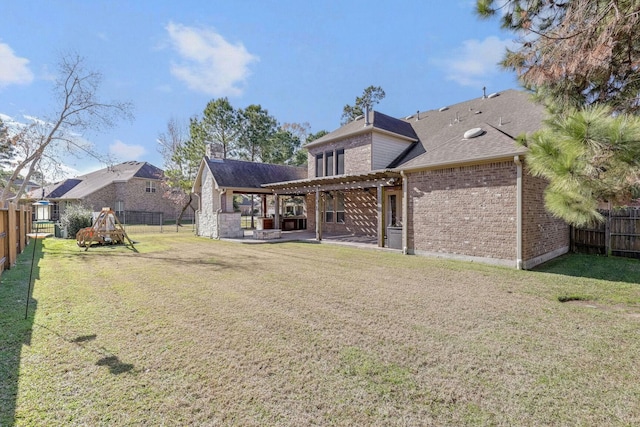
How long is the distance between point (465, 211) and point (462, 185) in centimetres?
82

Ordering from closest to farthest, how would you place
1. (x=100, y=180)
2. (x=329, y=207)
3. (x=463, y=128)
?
(x=463, y=128) → (x=329, y=207) → (x=100, y=180)

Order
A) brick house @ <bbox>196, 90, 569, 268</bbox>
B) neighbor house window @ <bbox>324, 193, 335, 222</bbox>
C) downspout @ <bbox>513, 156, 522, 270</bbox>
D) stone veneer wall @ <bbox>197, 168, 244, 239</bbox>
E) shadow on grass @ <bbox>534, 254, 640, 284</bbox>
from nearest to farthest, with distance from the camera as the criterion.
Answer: shadow on grass @ <bbox>534, 254, 640, 284</bbox> < downspout @ <bbox>513, 156, 522, 270</bbox> < brick house @ <bbox>196, 90, 569, 268</bbox> < stone veneer wall @ <bbox>197, 168, 244, 239</bbox> < neighbor house window @ <bbox>324, 193, 335, 222</bbox>

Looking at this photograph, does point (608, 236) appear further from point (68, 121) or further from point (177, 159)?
point (177, 159)

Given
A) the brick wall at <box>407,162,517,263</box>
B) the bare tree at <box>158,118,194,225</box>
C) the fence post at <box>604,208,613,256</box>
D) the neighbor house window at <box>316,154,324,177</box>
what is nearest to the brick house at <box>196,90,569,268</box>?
the brick wall at <box>407,162,517,263</box>

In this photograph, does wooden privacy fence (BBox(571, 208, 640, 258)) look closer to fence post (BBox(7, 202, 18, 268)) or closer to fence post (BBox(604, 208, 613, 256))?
fence post (BBox(604, 208, 613, 256))

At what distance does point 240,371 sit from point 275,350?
55 centimetres

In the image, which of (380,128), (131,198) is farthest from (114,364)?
(131,198)

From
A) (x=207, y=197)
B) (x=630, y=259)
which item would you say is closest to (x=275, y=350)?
(x=630, y=259)

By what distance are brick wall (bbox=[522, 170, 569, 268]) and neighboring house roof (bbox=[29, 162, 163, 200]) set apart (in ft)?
118

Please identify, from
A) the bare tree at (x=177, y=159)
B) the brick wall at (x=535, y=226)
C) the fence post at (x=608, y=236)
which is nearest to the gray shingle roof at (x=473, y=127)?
the brick wall at (x=535, y=226)

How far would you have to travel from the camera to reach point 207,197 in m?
18.6

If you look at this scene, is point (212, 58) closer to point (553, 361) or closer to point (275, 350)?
point (275, 350)

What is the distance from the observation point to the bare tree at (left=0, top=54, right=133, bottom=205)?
50.1 feet

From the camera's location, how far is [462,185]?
9508 mm
